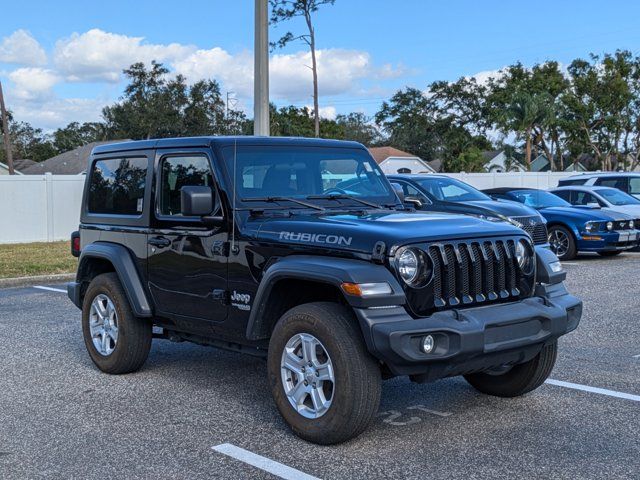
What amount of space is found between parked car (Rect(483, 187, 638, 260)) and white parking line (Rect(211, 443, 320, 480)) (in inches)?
481

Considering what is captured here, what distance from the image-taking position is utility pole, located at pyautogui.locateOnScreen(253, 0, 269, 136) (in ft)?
50.6

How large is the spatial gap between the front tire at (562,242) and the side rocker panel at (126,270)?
11.2m

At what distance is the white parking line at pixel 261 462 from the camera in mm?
4488

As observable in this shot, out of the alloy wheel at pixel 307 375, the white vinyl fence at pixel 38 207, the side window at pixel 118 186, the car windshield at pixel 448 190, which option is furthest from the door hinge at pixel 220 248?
the white vinyl fence at pixel 38 207

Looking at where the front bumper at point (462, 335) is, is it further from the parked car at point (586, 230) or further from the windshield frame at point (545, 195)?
the windshield frame at point (545, 195)

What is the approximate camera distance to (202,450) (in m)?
4.95

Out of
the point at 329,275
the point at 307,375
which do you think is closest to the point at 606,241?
the point at 307,375

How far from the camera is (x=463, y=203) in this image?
45.0ft

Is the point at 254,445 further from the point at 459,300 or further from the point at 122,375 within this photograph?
the point at 122,375

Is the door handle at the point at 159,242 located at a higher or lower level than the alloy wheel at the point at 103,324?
higher

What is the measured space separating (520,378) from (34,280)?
1015cm

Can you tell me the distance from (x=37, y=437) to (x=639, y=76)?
195 feet

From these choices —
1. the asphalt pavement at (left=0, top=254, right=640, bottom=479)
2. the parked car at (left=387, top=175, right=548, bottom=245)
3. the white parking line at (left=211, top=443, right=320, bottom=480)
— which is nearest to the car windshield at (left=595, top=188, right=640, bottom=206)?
the parked car at (left=387, top=175, right=548, bottom=245)

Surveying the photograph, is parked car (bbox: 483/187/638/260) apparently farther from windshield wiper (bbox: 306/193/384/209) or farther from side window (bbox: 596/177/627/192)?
windshield wiper (bbox: 306/193/384/209)
